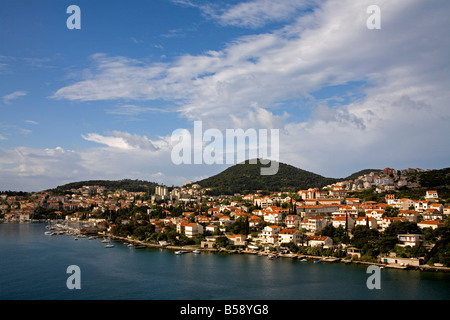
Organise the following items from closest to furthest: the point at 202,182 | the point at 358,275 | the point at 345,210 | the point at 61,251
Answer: the point at 358,275 → the point at 61,251 → the point at 345,210 → the point at 202,182

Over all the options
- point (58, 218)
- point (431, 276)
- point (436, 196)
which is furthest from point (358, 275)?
point (58, 218)

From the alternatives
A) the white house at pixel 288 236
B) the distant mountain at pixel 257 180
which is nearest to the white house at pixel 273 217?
the white house at pixel 288 236

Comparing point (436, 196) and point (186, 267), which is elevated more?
point (436, 196)

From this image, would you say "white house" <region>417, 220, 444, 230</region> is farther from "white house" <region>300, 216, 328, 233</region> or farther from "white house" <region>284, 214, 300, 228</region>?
"white house" <region>284, 214, 300, 228</region>

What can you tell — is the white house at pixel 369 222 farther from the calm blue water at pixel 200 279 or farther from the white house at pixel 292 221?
the calm blue water at pixel 200 279
